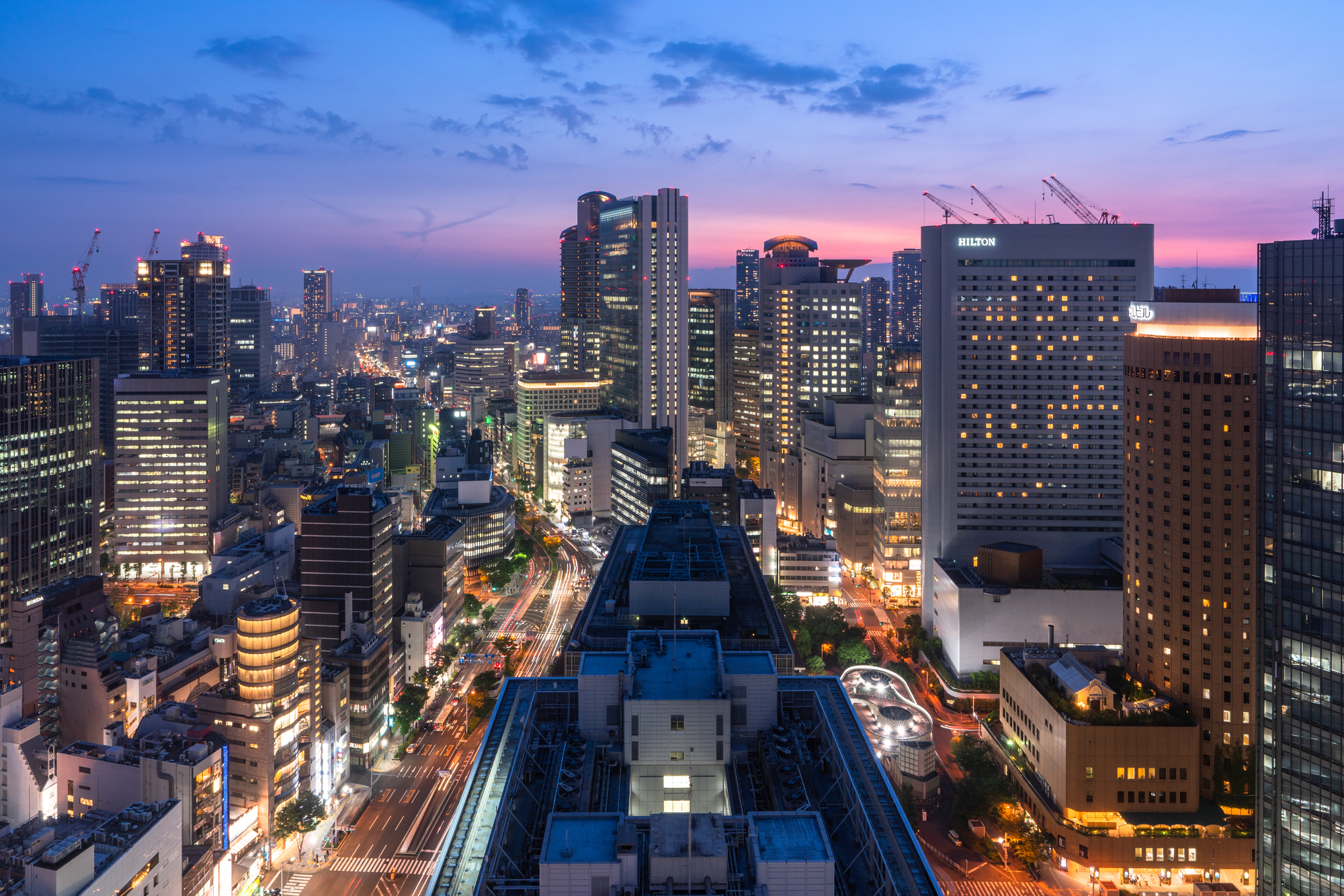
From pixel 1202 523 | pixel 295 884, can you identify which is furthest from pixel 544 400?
pixel 1202 523

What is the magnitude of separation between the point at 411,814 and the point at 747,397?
97.4 meters

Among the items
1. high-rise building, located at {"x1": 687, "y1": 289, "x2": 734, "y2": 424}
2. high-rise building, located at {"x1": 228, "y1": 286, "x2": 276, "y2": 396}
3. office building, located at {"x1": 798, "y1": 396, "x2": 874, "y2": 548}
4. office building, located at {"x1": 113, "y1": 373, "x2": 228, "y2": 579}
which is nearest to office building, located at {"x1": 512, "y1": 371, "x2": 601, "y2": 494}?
high-rise building, located at {"x1": 687, "y1": 289, "x2": 734, "y2": 424}

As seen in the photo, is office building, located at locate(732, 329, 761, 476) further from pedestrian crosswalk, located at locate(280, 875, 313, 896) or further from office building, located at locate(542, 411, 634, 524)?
pedestrian crosswalk, located at locate(280, 875, 313, 896)

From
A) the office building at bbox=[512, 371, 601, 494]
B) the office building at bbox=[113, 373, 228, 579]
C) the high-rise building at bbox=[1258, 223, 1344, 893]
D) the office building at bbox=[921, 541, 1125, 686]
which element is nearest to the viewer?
the high-rise building at bbox=[1258, 223, 1344, 893]

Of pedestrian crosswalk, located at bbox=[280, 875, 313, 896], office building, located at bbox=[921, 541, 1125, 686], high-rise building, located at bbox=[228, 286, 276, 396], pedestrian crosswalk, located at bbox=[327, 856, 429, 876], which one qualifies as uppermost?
high-rise building, located at bbox=[228, 286, 276, 396]

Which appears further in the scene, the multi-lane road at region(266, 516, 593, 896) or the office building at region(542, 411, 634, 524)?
the office building at region(542, 411, 634, 524)

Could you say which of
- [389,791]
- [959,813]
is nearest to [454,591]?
[389,791]

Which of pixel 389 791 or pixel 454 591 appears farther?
pixel 454 591

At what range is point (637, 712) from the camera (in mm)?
30469

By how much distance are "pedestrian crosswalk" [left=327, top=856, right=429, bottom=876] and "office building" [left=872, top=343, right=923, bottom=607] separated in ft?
163

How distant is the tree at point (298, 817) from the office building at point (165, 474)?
61.9 metres

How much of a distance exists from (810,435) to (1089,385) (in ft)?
115

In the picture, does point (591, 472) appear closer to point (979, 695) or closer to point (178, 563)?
point (178, 563)

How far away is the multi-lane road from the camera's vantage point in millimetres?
43719
